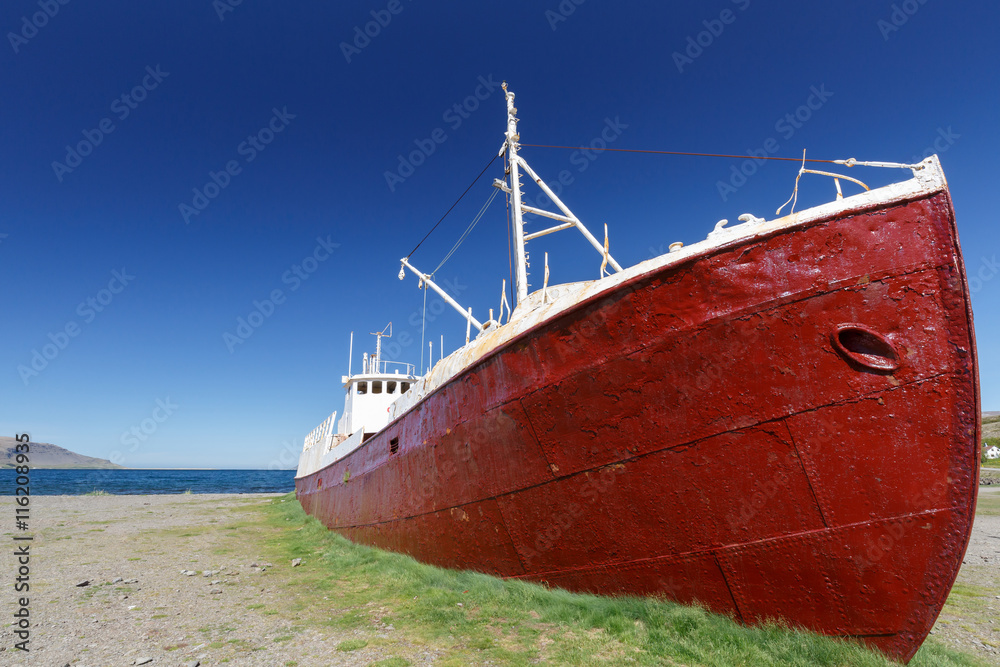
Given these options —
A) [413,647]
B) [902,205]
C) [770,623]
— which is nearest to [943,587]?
[770,623]

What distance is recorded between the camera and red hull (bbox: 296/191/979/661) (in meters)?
3.83

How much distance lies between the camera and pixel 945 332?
3.83m

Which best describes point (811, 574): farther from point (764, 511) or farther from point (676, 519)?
point (676, 519)

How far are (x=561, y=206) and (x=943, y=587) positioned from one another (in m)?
7.13

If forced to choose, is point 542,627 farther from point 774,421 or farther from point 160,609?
point 160,609

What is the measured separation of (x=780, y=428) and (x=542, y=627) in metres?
3.13

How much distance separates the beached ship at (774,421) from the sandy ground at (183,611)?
6.88 feet

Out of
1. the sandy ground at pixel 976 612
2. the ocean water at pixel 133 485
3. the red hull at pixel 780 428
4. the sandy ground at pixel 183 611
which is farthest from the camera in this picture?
the ocean water at pixel 133 485

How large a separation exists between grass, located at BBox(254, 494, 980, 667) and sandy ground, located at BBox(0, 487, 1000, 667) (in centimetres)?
41

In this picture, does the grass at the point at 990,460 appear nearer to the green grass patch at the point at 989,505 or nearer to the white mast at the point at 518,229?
the green grass patch at the point at 989,505

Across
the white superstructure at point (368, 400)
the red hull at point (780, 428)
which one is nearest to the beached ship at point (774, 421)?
the red hull at point (780, 428)

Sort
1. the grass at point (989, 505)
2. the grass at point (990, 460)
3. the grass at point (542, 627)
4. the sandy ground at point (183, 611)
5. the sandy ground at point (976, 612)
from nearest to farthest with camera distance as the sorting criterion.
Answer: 1. the grass at point (542, 627)
2. the sandy ground at point (183, 611)
3. the sandy ground at point (976, 612)
4. the grass at point (989, 505)
5. the grass at point (990, 460)

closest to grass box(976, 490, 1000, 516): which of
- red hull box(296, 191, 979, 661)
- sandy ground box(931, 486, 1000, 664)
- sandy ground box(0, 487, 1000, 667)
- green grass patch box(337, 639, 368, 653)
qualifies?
sandy ground box(0, 487, 1000, 667)

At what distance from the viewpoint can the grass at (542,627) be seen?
13.3 feet
